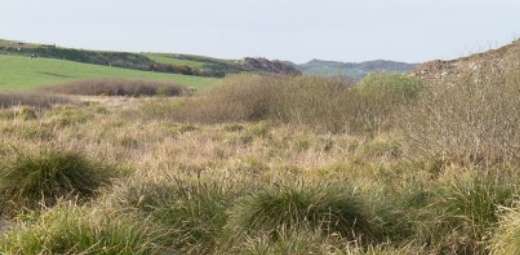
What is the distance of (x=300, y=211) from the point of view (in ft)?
19.1

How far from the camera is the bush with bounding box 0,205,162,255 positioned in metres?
4.64

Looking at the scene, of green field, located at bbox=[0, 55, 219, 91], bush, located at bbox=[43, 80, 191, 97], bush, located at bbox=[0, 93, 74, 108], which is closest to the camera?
bush, located at bbox=[0, 93, 74, 108]

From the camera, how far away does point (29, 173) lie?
7125mm

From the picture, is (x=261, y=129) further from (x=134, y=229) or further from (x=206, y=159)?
(x=134, y=229)

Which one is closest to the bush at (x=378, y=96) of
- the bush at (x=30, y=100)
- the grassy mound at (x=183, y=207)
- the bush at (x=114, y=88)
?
the grassy mound at (x=183, y=207)

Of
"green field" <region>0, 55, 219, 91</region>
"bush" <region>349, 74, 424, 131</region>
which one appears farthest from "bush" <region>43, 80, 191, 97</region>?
"bush" <region>349, 74, 424, 131</region>

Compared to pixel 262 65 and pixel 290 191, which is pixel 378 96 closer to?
pixel 290 191

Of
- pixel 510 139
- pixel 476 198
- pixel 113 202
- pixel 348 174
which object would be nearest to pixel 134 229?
pixel 113 202

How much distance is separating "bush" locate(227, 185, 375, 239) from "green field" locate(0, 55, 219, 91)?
42318mm

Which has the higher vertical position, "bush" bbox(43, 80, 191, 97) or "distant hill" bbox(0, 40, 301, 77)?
"distant hill" bbox(0, 40, 301, 77)

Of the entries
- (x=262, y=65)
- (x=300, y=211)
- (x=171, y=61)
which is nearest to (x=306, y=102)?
(x=300, y=211)

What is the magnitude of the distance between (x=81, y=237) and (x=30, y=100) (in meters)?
27.1

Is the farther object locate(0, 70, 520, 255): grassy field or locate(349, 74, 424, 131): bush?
locate(349, 74, 424, 131): bush

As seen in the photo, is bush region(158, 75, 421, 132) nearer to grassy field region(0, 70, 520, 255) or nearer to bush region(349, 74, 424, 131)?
bush region(349, 74, 424, 131)
